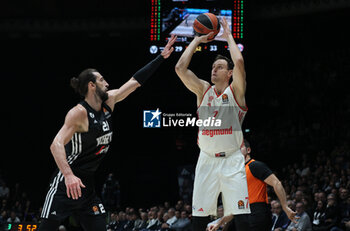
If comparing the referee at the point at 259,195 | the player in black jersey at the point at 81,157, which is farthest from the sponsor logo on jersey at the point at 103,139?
the referee at the point at 259,195

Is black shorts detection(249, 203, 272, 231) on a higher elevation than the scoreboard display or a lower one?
lower

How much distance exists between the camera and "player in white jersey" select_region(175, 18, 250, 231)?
17.4 feet

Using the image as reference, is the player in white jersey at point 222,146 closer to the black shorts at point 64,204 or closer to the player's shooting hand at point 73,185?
the black shorts at point 64,204

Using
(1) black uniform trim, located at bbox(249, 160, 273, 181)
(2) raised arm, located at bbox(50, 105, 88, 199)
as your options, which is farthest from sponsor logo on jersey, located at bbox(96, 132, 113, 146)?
(1) black uniform trim, located at bbox(249, 160, 273, 181)

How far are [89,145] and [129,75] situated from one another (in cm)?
1437

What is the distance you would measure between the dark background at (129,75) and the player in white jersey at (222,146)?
35.6 ft

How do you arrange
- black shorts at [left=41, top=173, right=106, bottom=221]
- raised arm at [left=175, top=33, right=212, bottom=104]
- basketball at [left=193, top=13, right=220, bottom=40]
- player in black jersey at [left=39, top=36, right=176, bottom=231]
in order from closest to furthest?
player in black jersey at [left=39, top=36, right=176, bottom=231] → black shorts at [left=41, top=173, right=106, bottom=221] → raised arm at [left=175, top=33, right=212, bottom=104] → basketball at [left=193, top=13, right=220, bottom=40]

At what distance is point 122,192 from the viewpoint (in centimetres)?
1906

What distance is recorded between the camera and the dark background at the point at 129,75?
695 inches

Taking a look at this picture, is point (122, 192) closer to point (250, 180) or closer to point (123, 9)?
point (123, 9)

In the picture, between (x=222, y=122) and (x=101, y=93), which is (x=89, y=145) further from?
(x=222, y=122)

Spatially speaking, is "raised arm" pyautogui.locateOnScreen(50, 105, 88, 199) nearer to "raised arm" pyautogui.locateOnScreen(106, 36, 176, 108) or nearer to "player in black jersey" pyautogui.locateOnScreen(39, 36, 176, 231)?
"player in black jersey" pyautogui.locateOnScreen(39, 36, 176, 231)

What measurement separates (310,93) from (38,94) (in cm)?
1022

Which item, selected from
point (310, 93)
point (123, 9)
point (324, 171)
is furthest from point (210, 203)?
point (123, 9)
